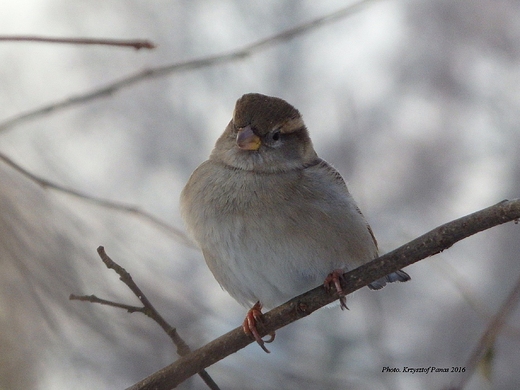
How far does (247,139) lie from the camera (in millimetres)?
4027

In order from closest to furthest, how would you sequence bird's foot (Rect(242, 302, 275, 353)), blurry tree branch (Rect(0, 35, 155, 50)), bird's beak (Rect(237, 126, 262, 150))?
blurry tree branch (Rect(0, 35, 155, 50))
bird's foot (Rect(242, 302, 275, 353))
bird's beak (Rect(237, 126, 262, 150))

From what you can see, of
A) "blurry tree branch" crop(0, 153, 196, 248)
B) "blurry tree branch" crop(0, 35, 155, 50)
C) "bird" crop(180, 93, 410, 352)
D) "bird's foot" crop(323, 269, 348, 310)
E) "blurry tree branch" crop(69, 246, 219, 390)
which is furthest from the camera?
"bird" crop(180, 93, 410, 352)

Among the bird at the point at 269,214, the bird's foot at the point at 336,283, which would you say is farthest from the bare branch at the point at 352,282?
the bird at the point at 269,214

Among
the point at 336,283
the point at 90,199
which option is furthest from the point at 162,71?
the point at 336,283

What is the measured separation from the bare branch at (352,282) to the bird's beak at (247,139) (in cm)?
104

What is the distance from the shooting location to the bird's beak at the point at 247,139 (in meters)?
4.01

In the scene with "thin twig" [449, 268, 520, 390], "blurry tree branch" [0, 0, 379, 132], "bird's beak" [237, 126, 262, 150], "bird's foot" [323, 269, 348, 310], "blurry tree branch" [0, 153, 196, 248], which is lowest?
"thin twig" [449, 268, 520, 390]

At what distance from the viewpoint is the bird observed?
3777mm

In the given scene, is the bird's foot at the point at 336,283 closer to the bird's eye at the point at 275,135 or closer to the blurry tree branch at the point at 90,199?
the blurry tree branch at the point at 90,199

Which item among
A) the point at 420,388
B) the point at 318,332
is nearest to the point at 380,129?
the point at 318,332

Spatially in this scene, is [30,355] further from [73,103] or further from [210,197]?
[73,103]

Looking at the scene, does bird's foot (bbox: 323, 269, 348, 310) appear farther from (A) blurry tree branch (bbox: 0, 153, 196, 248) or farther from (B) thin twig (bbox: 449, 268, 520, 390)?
(B) thin twig (bbox: 449, 268, 520, 390)

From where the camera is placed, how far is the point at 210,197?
400 centimetres

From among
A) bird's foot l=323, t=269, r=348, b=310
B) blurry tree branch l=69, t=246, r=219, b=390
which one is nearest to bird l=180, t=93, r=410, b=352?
bird's foot l=323, t=269, r=348, b=310
